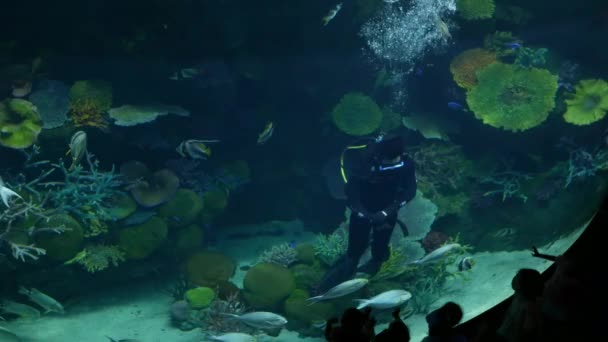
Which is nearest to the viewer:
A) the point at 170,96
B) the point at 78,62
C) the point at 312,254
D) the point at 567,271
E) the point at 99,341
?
the point at 567,271

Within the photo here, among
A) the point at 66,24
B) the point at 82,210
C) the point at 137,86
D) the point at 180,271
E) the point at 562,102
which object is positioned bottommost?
the point at 180,271

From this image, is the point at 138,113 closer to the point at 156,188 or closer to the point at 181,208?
the point at 156,188

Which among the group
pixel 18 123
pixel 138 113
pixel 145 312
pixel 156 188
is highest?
pixel 18 123

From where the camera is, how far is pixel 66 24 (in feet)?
23.2

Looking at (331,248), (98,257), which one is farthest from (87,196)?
(331,248)

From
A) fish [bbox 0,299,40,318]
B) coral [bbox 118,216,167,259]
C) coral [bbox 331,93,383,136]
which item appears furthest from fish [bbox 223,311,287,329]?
coral [bbox 331,93,383,136]

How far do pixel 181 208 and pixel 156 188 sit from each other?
544mm

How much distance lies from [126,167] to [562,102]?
7.92 metres

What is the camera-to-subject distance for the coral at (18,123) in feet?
19.1

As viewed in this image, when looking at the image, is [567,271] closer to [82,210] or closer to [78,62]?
[82,210]

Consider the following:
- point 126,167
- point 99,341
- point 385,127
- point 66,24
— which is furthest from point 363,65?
point 99,341

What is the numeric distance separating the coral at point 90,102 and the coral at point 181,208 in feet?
5.60

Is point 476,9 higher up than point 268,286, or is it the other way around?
point 476,9

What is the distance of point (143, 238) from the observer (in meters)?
6.27
